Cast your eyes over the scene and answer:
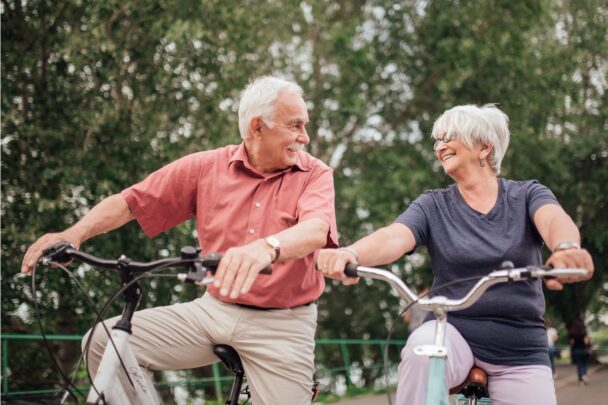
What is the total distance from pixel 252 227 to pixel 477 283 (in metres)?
1.04

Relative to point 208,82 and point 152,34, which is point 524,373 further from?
point 208,82

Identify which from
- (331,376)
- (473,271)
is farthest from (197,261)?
(331,376)

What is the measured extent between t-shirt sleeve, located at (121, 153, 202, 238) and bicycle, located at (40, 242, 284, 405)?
0.59 m

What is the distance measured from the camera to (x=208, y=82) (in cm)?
1179

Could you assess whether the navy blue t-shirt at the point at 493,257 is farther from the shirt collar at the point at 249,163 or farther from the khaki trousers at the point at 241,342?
the khaki trousers at the point at 241,342

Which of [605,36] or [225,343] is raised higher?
[605,36]

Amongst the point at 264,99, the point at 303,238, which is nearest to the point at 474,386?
the point at 303,238

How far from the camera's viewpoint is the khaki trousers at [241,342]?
3.12 m

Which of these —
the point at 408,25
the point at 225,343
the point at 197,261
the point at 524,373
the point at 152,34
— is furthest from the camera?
the point at 408,25

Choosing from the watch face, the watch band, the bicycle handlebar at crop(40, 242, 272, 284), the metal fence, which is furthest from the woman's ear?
the metal fence

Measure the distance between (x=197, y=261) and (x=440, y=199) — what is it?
1284 mm

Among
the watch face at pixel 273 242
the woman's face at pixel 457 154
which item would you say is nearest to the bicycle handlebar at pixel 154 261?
the watch face at pixel 273 242

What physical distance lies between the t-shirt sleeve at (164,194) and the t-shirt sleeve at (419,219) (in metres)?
0.91

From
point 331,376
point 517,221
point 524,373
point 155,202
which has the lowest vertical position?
point 331,376
